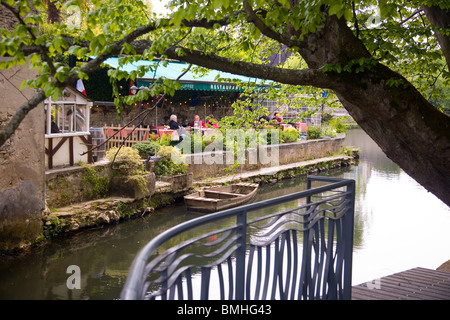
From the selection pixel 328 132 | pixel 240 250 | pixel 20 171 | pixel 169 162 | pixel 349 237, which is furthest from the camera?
pixel 328 132

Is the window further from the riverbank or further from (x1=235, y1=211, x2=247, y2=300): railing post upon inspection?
(x1=235, y1=211, x2=247, y2=300): railing post

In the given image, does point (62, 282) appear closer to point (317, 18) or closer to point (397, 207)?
point (317, 18)

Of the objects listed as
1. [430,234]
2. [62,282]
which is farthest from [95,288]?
[430,234]

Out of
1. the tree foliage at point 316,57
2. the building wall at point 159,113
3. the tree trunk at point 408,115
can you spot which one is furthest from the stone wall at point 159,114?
the tree trunk at point 408,115

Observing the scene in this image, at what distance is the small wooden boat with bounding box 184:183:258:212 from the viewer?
12.9m

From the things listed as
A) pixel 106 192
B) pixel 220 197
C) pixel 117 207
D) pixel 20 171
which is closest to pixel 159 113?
pixel 220 197

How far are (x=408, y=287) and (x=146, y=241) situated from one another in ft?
22.1

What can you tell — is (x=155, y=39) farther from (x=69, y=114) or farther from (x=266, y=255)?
(x=69, y=114)

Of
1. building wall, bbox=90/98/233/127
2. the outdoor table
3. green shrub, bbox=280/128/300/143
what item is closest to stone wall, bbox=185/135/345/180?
green shrub, bbox=280/128/300/143

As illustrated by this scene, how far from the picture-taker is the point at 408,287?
482 cm

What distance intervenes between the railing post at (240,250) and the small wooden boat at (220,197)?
33.1 ft

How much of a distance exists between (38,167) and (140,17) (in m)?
4.47

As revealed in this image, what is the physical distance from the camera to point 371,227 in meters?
12.0

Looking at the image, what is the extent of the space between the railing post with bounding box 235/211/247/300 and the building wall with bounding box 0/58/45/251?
727 centimetres
